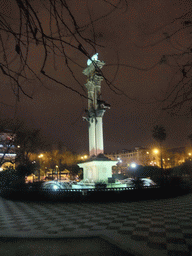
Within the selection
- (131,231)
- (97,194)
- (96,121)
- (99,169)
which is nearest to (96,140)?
(96,121)

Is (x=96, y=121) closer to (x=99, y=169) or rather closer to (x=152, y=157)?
(x=99, y=169)

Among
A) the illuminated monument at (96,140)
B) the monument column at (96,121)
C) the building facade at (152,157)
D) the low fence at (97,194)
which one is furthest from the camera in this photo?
the building facade at (152,157)

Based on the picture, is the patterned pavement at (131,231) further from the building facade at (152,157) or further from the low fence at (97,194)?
the building facade at (152,157)

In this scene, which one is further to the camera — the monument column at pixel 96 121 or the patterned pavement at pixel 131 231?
the monument column at pixel 96 121

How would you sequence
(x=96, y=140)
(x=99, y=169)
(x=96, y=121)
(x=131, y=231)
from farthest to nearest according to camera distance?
1. (x=96, y=121)
2. (x=96, y=140)
3. (x=99, y=169)
4. (x=131, y=231)

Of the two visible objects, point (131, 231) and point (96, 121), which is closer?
point (131, 231)

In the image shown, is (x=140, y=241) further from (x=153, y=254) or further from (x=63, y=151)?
(x=63, y=151)

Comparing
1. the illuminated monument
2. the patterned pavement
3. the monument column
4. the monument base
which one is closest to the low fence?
the monument base

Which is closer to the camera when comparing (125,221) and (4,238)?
(4,238)

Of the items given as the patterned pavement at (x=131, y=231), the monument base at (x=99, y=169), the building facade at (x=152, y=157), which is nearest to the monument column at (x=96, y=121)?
the monument base at (x=99, y=169)

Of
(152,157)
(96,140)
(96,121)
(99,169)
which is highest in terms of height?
(152,157)

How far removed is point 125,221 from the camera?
860 cm

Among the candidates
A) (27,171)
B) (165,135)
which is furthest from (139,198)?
(165,135)

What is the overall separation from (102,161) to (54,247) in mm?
16199
